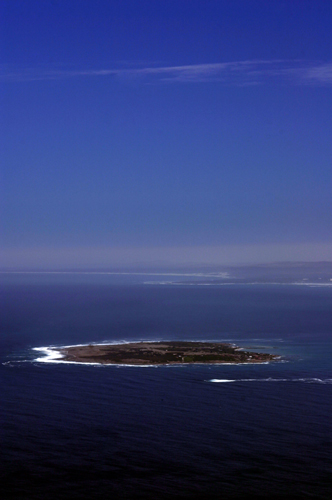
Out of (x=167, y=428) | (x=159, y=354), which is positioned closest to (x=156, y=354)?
(x=159, y=354)

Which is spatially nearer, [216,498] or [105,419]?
[216,498]

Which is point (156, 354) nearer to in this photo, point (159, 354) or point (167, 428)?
point (159, 354)

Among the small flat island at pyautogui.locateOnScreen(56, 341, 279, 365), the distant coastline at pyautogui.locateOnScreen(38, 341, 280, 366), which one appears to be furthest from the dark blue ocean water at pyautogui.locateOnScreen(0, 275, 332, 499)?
the small flat island at pyautogui.locateOnScreen(56, 341, 279, 365)

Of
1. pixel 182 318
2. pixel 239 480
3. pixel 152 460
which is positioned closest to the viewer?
pixel 239 480

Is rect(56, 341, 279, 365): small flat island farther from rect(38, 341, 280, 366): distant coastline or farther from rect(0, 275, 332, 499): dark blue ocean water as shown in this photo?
rect(0, 275, 332, 499): dark blue ocean water

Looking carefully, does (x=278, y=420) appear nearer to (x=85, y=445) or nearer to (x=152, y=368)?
(x=85, y=445)

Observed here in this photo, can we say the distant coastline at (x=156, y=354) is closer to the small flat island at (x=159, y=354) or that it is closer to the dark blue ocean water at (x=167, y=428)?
the small flat island at (x=159, y=354)

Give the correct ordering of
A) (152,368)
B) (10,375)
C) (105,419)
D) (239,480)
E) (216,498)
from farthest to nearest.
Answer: (152,368) < (10,375) < (105,419) < (239,480) < (216,498)

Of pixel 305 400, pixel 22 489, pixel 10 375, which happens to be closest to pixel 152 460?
pixel 22 489

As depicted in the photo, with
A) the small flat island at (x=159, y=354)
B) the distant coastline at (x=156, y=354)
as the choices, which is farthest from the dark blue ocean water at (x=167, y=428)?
the small flat island at (x=159, y=354)
